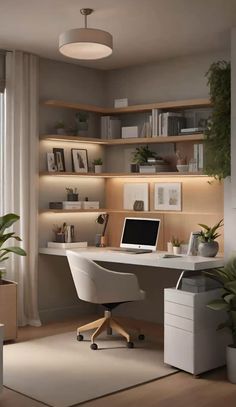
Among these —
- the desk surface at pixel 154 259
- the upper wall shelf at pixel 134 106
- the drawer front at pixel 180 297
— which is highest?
the upper wall shelf at pixel 134 106

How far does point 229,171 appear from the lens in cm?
523

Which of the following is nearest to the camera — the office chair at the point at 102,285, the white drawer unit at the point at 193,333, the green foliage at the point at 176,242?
the white drawer unit at the point at 193,333

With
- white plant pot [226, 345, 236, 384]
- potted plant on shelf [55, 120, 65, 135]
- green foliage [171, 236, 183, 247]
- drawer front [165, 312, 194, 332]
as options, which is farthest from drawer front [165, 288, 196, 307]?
potted plant on shelf [55, 120, 65, 135]

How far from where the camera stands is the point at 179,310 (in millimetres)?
4527

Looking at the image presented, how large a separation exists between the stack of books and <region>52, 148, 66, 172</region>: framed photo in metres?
0.57

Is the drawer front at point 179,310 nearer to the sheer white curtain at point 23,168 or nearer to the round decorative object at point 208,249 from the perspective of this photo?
the round decorative object at point 208,249

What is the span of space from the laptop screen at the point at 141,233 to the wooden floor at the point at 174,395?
1.50 metres

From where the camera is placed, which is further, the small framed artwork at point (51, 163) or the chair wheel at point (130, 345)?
the small framed artwork at point (51, 163)

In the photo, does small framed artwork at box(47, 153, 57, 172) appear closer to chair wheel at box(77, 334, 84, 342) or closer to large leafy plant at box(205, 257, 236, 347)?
chair wheel at box(77, 334, 84, 342)

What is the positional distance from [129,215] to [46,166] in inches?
41.0

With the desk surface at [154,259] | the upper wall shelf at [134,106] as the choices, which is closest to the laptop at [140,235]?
the desk surface at [154,259]

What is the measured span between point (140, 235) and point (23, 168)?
1320 mm

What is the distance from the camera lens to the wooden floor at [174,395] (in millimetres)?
3818

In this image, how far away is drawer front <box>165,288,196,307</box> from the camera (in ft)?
14.6
